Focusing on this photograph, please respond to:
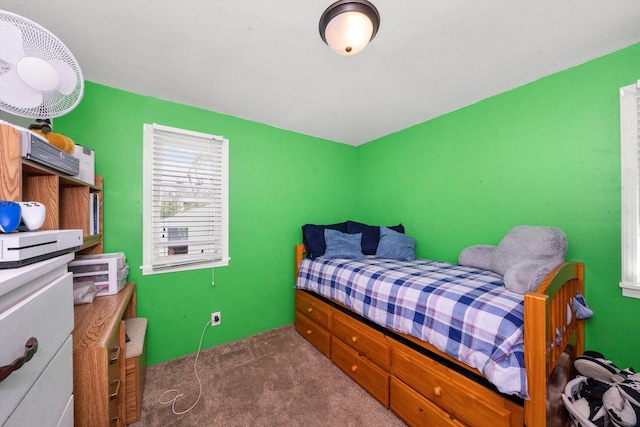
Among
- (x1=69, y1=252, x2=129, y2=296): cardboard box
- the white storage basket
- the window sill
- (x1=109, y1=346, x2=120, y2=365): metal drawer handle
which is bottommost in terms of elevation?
the white storage basket

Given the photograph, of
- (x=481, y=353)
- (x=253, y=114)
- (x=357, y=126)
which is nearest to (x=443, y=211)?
(x=357, y=126)

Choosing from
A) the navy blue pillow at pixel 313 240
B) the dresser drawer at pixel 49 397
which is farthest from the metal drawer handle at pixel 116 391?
the navy blue pillow at pixel 313 240

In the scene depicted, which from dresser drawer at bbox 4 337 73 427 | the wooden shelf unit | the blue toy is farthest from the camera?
the wooden shelf unit

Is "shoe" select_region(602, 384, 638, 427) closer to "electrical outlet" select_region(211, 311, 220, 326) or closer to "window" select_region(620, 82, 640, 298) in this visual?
"window" select_region(620, 82, 640, 298)

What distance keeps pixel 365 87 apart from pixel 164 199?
199cm

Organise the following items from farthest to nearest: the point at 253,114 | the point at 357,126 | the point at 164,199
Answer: the point at 357,126
the point at 253,114
the point at 164,199

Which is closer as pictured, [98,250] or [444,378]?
[444,378]

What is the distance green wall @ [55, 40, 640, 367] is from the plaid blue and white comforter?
61 centimetres

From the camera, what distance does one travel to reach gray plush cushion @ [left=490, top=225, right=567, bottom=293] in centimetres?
131

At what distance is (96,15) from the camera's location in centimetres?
126

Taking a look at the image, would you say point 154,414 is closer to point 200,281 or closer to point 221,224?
point 200,281

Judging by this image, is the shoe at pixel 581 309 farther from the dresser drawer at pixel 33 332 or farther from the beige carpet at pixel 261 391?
the dresser drawer at pixel 33 332

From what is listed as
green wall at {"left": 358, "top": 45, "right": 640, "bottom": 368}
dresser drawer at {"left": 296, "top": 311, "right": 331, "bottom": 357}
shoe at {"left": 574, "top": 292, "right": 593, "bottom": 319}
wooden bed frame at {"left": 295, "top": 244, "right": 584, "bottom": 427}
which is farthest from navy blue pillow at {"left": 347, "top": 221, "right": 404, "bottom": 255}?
shoe at {"left": 574, "top": 292, "right": 593, "bottom": 319}

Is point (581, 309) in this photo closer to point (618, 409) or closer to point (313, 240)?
point (618, 409)
